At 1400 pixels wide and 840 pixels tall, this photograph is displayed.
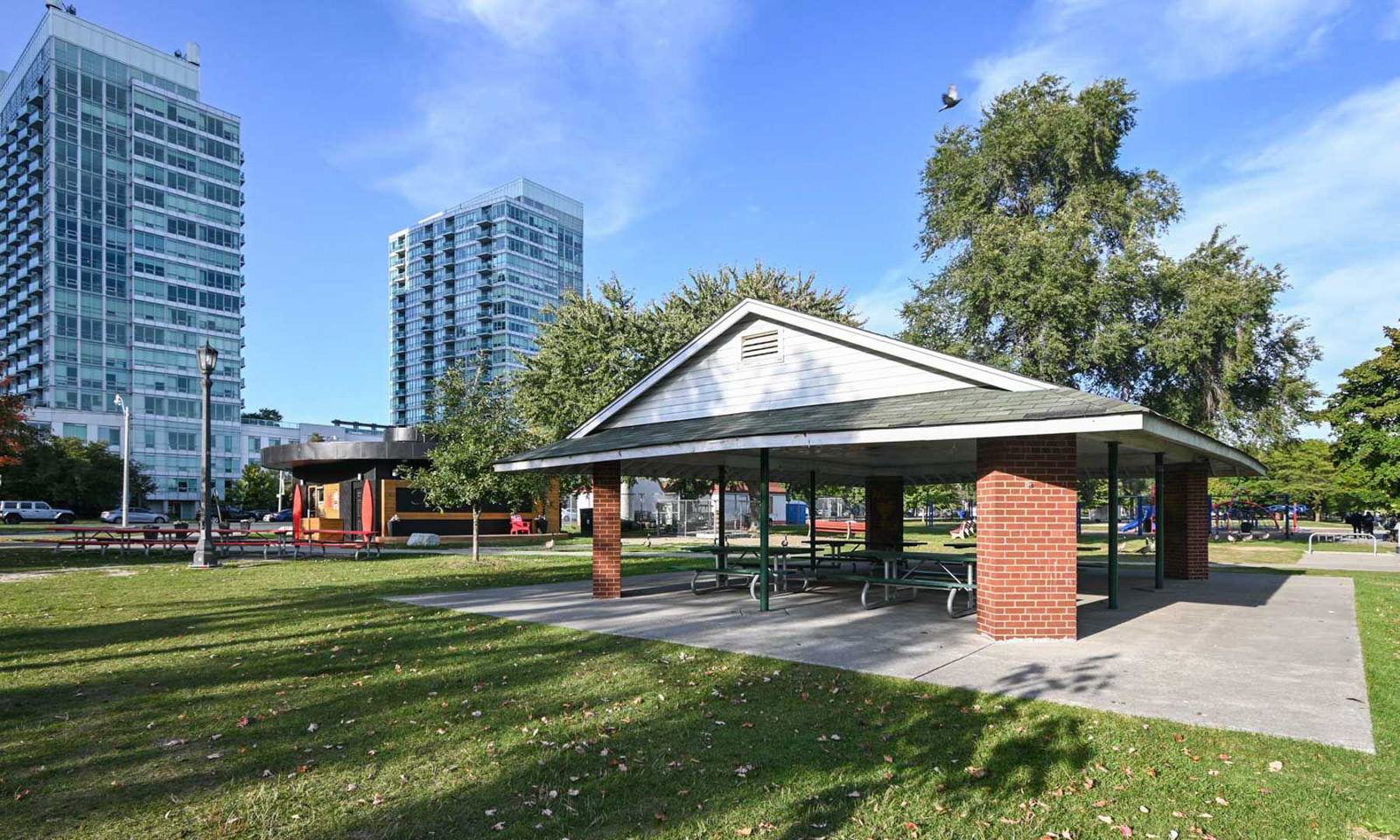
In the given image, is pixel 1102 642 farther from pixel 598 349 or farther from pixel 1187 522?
pixel 598 349

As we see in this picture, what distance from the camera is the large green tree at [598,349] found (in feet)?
82.5

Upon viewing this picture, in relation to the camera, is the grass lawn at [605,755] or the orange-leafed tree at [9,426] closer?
the grass lawn at [605,755]

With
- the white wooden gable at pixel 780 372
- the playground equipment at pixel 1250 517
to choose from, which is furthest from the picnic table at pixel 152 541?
the playground equipment at pixel 1250 517

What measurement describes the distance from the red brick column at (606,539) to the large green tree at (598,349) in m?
11.4

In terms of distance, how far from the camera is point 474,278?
132750 mm

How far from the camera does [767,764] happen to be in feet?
16.0

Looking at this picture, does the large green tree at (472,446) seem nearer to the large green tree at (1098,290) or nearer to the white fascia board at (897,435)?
the white fascia board at (897,435)

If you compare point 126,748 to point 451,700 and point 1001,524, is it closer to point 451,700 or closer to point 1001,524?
point 451,700

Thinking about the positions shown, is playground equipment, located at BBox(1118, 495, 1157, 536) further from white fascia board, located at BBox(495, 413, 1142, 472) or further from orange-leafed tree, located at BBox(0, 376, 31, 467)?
orange-leafed tree, located at BBox(0, 376, 31, 467)

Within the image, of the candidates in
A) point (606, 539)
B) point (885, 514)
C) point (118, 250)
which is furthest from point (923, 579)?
point (118, 250)

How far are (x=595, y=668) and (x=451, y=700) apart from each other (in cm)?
149

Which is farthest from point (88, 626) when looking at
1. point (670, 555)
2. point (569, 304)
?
point (569, 304)

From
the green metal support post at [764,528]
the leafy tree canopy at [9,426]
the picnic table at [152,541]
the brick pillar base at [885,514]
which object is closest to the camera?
the green metal support post at [764,528]

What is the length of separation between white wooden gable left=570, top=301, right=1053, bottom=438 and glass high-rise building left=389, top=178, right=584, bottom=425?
113480 mm
